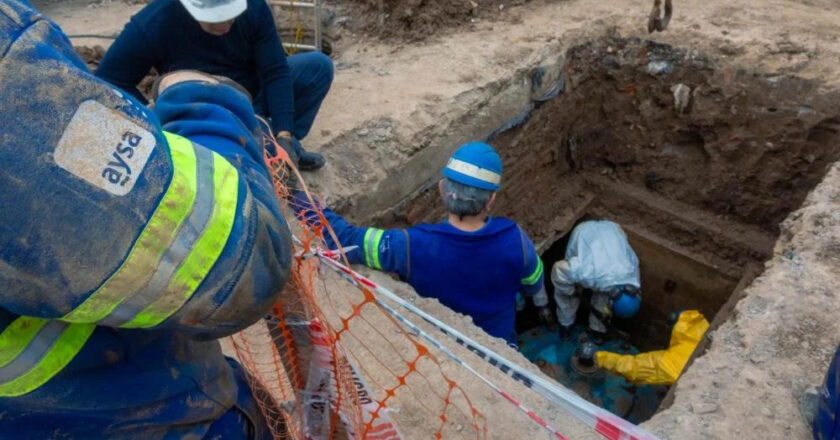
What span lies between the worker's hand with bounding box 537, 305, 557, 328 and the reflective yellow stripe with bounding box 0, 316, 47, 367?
4.07 metres

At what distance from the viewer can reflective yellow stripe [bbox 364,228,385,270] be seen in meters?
2.65

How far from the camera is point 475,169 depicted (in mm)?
2611

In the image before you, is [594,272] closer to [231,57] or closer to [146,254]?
[231,57]

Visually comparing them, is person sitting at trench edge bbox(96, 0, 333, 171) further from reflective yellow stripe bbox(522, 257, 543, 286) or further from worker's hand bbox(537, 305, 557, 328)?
worker's hand bbox(537, 305, 557, 328)

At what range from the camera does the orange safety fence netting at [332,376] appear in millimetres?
1694

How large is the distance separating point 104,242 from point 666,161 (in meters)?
5.20

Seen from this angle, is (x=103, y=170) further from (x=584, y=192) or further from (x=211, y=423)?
(x=584, y=192)

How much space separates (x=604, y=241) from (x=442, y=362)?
2695 mm

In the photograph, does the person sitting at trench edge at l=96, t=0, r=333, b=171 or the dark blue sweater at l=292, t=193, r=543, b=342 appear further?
the person sitting at trench edge at l=96, t=0, r=333, b=171

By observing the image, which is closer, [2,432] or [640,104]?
[2,432]

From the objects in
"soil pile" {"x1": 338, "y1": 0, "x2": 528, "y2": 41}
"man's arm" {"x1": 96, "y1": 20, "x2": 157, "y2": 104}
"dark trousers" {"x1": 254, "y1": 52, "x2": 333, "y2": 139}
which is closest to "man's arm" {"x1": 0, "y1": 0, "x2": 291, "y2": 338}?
"man's arm" {"x1": 96, "y1": 20, "x2": 157, "y2": 104}

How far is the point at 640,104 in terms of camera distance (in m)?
5.10

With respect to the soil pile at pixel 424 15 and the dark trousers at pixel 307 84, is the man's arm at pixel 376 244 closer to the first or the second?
the dark trousers at pixel 307 84

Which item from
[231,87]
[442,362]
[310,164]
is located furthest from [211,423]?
[310,164]
